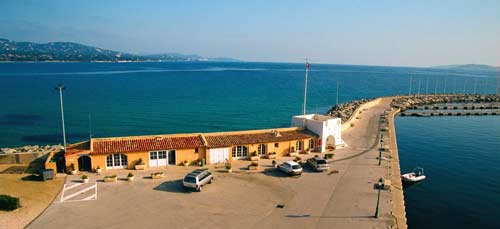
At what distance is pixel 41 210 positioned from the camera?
22.2 m

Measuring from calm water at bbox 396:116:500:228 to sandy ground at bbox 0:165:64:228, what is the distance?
87.6 feet

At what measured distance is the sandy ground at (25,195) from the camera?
2080cm

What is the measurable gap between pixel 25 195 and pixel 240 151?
18.1 metres

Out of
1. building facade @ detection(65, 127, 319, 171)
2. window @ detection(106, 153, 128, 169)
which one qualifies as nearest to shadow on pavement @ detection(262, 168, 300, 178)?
building facade @ detection(65, 127, 319, 171)

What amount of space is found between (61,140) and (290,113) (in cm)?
4672

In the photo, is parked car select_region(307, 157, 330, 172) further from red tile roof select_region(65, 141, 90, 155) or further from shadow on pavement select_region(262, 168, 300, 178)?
red tile roof select_region(65, 141, 90, 155)

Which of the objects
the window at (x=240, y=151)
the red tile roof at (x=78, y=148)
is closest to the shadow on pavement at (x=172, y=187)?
the window at (x=240, y=151)

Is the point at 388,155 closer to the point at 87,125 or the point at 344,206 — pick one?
the point at 344,206

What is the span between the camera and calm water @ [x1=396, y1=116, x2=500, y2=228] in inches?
1064

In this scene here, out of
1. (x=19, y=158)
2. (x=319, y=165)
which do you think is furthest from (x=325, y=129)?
(x=19, y=158)

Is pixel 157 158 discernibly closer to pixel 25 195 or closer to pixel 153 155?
pixel 153 155

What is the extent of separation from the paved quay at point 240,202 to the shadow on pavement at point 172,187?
0.25 ft

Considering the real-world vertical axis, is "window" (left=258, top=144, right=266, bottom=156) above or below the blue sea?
above

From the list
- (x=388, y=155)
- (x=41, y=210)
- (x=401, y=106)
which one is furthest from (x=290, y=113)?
(x=41, y=210)
